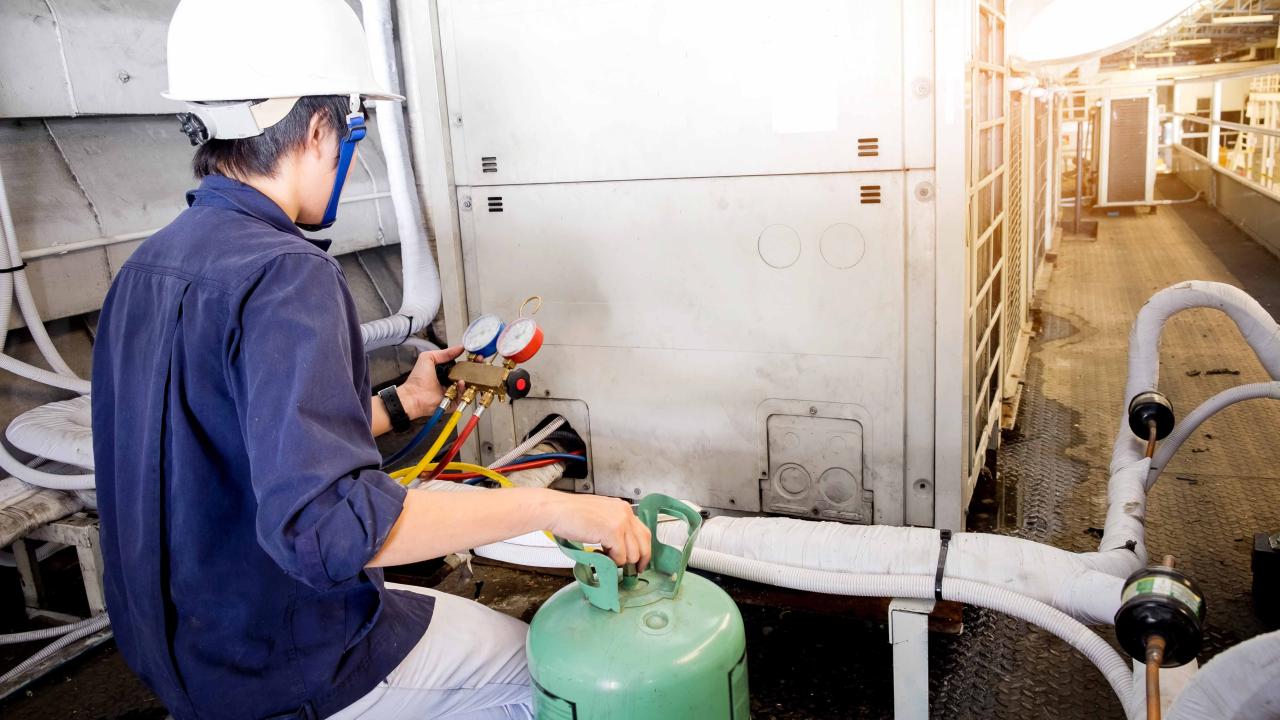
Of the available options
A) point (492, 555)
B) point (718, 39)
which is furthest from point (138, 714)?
point (718, 39)

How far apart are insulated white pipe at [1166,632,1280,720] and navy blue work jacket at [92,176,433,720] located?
0.96 m

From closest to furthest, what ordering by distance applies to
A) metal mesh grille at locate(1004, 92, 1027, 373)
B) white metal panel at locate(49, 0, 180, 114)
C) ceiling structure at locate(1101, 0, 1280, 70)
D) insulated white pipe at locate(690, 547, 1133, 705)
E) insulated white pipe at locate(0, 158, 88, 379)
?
insulated white pipe at locate(690, 547, 1133, 705)
insulated white pipe at locate(0, 158, 88, 379)
white metal panel at locate(49, 0, 180, 114)
metal mesh grille at locate(1004, 92, 1027, 373)
ceiling structure at locate(1101, 0, 1280, 70)

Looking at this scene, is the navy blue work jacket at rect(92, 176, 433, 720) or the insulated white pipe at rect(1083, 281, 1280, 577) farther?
the insulated white pipe at rect(1083, 281, 1280, 577)

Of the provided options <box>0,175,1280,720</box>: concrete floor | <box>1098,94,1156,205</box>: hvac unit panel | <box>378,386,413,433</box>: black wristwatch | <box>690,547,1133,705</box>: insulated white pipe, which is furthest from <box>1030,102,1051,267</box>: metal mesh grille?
<box>378,386,413,433</box>: black wristwatch

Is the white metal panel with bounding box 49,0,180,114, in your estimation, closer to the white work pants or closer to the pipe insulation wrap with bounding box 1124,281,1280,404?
the white work pants

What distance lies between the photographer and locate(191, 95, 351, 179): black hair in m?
1.22

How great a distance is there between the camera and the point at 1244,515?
272 cm

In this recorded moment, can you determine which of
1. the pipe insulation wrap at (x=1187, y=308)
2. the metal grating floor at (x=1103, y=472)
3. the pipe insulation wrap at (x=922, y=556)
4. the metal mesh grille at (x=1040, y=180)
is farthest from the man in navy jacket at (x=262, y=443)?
the metal mesh grille at (x=1040, y=180)

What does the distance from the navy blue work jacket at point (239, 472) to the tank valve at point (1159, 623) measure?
95 centimetres

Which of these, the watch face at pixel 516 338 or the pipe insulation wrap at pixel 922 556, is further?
the watch face at pixel 516 338

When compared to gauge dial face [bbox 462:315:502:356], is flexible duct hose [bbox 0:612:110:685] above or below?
below

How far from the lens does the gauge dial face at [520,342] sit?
6.22 feet

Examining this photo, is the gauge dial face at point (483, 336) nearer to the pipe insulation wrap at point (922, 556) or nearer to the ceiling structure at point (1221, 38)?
the pipe insulation wrap at point (922, 556)

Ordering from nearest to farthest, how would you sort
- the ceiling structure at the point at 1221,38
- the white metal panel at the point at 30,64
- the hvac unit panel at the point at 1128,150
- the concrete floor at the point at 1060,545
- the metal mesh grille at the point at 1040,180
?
the concrete floor at the point at 1060,545 → the white metal panel at the point at 30,64 → the metal mesh grille at the point at 1040,180 → the hvac unit panel at the point at 1128,150 → the ceiling structure at the point at 1221,38
